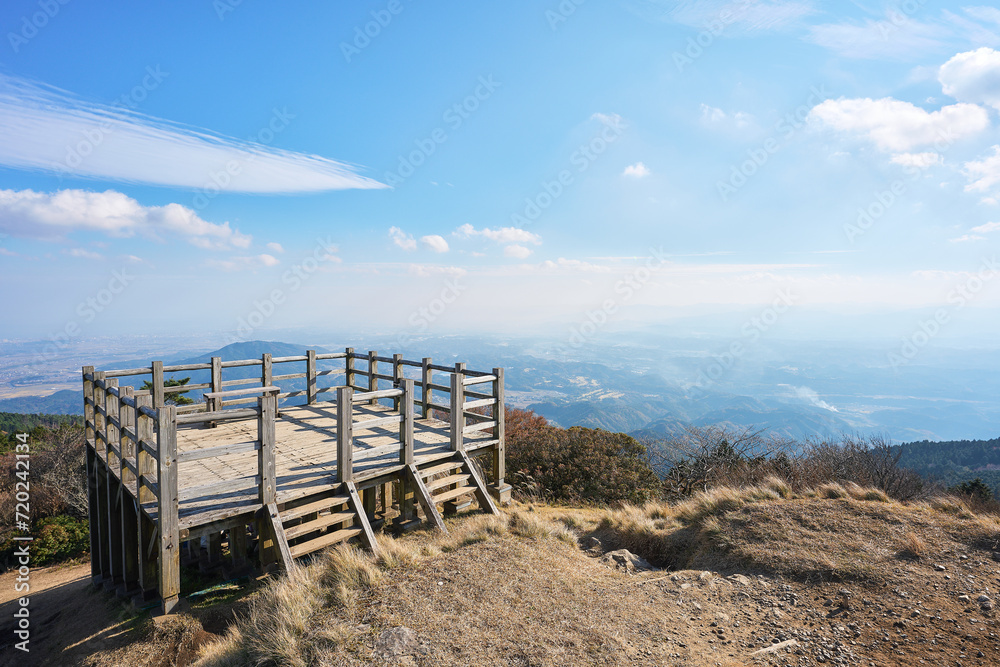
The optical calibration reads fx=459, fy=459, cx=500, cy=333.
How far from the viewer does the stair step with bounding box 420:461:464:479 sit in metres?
8.17

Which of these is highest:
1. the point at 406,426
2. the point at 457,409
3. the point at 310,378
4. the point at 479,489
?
the point at 310,378

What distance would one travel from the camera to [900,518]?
24.2 ft

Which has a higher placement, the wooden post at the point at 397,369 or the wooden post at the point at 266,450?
the wooden post at the point at 397,369

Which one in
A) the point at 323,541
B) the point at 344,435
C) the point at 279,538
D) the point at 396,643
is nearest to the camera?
the point at 396,643

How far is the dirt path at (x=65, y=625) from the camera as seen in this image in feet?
20.6

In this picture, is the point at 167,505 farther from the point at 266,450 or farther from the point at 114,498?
the point at 114,498

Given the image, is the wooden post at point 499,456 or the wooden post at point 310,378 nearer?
the wooden post at point 499,456

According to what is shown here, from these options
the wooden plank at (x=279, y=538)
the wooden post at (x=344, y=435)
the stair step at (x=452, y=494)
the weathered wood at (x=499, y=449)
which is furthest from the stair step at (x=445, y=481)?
the wooden plank at (x=279, y=538)

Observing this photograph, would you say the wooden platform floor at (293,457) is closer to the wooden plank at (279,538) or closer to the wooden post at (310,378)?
the wooden plank at (279,538)

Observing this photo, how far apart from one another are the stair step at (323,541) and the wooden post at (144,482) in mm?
1951

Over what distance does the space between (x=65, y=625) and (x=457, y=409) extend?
7.36 m

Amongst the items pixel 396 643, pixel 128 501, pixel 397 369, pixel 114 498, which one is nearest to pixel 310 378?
pixel 397 369

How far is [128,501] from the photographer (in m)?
7.17

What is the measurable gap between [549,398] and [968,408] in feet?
606
